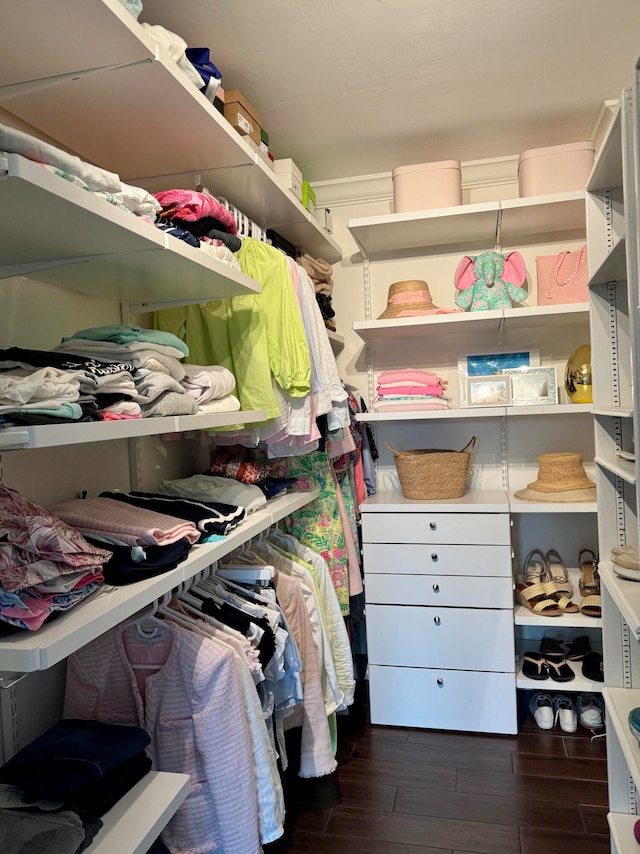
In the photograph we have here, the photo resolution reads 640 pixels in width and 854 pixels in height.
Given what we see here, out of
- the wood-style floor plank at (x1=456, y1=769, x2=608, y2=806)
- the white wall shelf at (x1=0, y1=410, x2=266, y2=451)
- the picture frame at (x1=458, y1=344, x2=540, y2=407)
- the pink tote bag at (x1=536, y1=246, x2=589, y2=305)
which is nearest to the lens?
the white wall shelf at (x1=0, y1=410, x2=266, y2=451)

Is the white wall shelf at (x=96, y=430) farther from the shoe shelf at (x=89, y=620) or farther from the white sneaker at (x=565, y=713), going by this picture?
the white sneaker at (x=565, y=713)

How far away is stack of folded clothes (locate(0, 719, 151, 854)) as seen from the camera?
109 centimetres

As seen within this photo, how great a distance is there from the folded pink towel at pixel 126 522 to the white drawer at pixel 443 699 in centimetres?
151

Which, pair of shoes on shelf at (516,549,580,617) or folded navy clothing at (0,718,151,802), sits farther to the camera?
pair of shoes on shelf at (516,549,580,617)

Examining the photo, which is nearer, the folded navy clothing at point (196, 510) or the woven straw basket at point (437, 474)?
the folded navy clothing at point (196, 510)

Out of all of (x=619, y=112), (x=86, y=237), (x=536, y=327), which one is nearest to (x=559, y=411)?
(x=536, y=327)

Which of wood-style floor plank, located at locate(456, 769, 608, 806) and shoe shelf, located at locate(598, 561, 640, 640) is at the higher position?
shoe shelf, located at locate(598, 561, 640, 640)

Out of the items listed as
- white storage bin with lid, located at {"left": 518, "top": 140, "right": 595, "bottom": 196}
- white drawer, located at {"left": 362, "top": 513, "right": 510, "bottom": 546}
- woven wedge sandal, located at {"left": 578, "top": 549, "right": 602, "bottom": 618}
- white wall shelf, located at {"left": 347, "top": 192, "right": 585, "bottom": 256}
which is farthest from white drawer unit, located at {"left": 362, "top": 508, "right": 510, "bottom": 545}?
white storage bin with lid, located at {"left": 518, "top": 140, "right": 595, "bottom": 196}

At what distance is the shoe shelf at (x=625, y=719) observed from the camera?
4.94 ft

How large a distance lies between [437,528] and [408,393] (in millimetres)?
598

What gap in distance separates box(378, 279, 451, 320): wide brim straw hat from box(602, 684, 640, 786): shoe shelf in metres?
1.60

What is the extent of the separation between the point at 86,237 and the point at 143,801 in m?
1.13

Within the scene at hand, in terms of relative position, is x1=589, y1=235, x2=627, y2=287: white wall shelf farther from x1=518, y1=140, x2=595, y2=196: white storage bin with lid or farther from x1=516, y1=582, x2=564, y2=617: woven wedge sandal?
x1=516, y1=582, x2=564, y2=617: woven wedge sandal

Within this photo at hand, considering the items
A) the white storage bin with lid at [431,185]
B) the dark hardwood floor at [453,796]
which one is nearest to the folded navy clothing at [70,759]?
the dark hardwood floor at [453,796]
